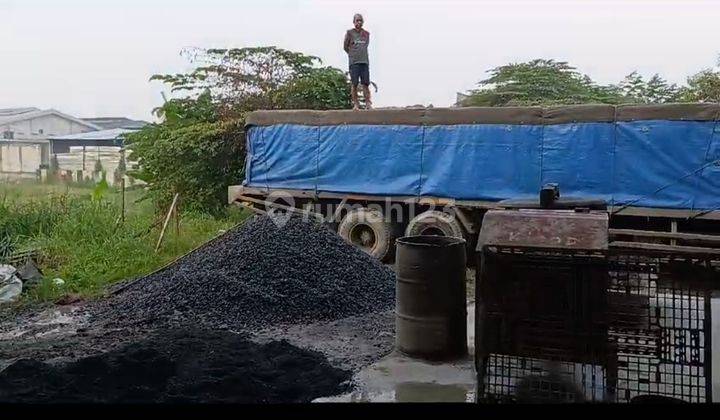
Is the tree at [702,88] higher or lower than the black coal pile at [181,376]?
higher

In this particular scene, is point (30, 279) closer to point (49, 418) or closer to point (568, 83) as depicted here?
point (49, 418)

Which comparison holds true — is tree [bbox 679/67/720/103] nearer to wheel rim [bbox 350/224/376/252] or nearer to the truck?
the truck

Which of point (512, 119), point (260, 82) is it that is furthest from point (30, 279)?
point (512, 119)

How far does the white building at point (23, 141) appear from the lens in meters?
7.94

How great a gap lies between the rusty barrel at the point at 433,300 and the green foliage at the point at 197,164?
5.11 meters

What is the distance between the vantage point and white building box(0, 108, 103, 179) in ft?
26.0

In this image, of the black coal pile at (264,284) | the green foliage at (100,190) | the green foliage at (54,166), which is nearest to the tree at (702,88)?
the black coal pile at (264,284)

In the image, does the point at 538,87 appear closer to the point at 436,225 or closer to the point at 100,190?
the point at 436,225

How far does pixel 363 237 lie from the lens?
7852 millimetres

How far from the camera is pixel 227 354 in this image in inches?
170

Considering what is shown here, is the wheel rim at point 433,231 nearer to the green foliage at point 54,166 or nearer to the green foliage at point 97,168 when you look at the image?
the green foliage at point 97,168

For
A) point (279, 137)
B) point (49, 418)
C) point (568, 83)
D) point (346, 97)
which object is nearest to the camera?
point (49, 418)

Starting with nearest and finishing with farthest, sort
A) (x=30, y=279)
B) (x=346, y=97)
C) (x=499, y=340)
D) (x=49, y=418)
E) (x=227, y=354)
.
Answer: (x=49, y=418) < (x=499, y=340) < (x=227, y=354) < (x=30, y=279) < (x=346, y=97)

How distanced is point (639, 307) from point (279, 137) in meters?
5.42
